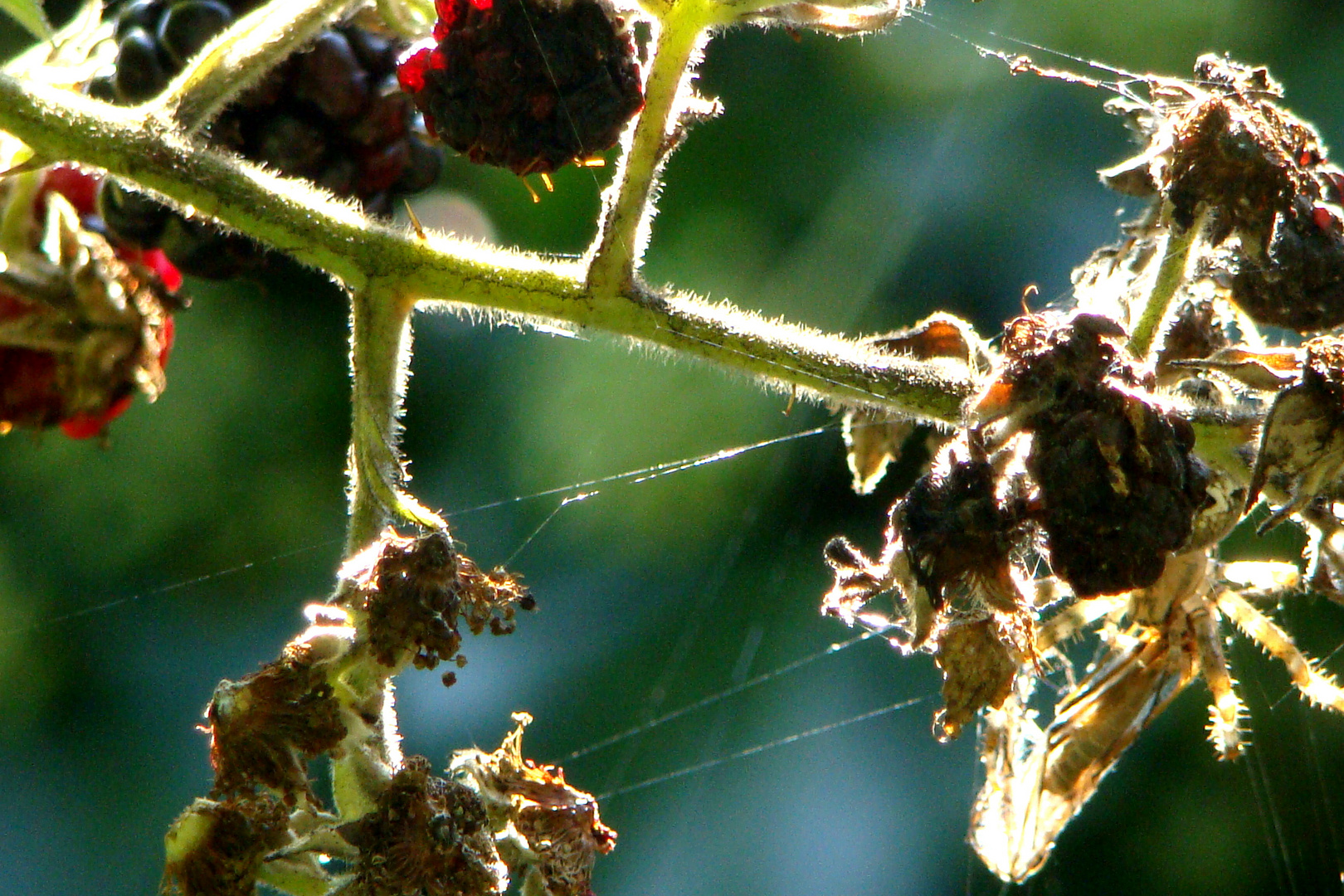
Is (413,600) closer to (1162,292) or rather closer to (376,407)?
(376,407)

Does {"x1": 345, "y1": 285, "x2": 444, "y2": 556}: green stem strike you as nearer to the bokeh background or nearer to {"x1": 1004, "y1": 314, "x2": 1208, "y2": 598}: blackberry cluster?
{"x1": 1004, "y1": 314, "x2": 1208, "y2": 598}: blackberry cluster

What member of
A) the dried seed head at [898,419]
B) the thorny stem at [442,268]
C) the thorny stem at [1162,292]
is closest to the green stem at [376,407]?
the thorny stem at [442,268]

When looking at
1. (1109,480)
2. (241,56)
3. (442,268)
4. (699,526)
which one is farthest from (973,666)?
(699,526)

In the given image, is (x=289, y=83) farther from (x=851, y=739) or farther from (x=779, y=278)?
(x=851, y=739)

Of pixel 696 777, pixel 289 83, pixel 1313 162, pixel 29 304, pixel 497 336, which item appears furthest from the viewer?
pixel 696 777

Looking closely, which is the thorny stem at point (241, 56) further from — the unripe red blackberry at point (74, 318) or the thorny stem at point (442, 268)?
the unripe red blackberry at point (74, 318)

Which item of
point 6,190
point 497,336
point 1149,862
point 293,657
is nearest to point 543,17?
point 293,657
